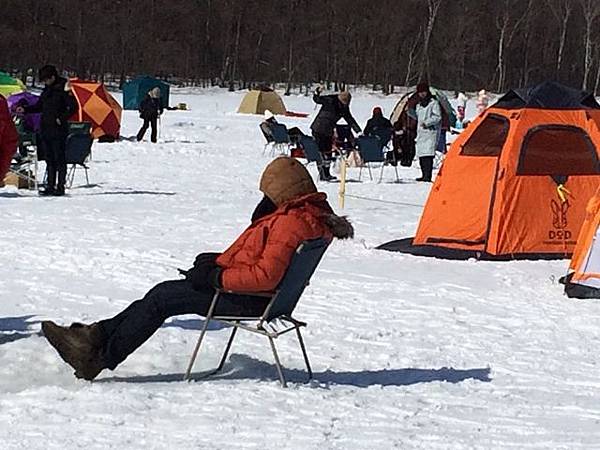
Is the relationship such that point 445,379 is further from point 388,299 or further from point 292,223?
point 388,299

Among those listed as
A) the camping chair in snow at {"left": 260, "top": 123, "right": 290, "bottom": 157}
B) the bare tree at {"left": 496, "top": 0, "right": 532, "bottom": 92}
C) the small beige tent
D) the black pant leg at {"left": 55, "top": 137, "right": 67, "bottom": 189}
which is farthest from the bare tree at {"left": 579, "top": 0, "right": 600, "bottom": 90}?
the black pant leg at {"left": 55, "top": 137, "right": 67, "bottom": 189}

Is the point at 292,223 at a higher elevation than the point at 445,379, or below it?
higher

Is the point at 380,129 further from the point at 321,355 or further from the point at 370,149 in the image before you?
the point at 321,355

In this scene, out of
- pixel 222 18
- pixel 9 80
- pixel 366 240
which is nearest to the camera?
pixel 366 240

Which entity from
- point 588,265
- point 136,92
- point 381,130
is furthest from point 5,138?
point 136,92

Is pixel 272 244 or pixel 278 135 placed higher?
pixel 272 244

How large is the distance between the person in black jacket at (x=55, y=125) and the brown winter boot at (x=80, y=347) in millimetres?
7922

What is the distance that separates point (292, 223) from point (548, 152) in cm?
513

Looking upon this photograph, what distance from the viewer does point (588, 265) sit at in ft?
25.7

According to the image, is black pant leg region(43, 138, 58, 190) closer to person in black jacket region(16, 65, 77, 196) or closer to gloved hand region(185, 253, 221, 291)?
person in black jacket region(16, 65, 77, 196)

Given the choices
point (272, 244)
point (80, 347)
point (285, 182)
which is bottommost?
point (80, 347)

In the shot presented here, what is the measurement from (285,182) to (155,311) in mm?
862

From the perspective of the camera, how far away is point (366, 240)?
10320mm

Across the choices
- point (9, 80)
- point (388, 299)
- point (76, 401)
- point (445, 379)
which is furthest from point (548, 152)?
point (9, 80)
